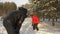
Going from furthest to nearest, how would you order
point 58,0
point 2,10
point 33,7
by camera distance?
point 2,10 < point 33,7 < point 58,0

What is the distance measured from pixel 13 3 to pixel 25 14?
5552 cm

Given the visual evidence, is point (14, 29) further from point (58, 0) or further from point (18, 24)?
point (58, 0)

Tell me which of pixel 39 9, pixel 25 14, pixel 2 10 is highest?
pixel 25 14

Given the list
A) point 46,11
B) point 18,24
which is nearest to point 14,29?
point 18,24

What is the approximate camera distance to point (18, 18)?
749cm

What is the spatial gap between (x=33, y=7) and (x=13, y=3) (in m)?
36.4

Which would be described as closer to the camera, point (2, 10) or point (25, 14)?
point (25, 14)

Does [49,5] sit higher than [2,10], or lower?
higher

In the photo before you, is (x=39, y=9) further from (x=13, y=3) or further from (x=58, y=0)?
(x=13, y=3)

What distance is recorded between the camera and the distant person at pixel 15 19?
292 inches

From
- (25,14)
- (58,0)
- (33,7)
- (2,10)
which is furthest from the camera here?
(2,10)

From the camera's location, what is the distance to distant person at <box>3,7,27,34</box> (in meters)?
7.41

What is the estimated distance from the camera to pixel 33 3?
26562 mm

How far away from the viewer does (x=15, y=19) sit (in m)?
7.55
